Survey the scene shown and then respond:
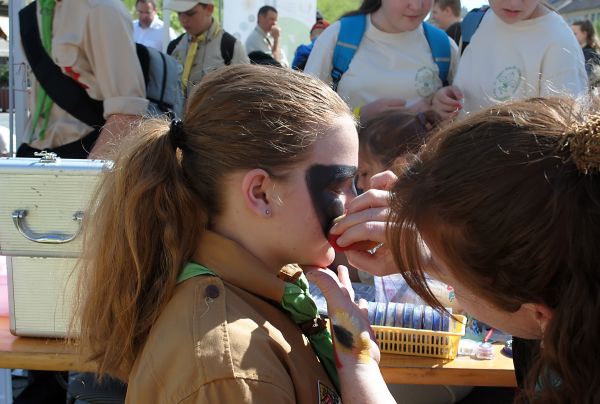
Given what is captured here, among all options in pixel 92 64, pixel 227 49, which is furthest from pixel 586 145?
pixel 227 49

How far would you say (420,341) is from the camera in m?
1.84

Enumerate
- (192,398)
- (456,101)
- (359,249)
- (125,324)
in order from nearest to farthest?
(192,398) < (125,324) < (359,249) < (456,101)

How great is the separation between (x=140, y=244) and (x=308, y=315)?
0.39 m

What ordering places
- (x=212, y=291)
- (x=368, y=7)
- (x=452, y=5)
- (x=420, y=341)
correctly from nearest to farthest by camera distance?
(x=212, y=291), (x=420, y=341), (x=368, y=7), (x=452, y=5)

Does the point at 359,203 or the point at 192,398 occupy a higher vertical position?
the point at 359,203

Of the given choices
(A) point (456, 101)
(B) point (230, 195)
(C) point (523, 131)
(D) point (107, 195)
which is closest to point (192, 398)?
(B) point (230, 195)

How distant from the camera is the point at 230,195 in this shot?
140 cm

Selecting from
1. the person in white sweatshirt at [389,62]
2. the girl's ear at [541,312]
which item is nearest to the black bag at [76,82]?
the person in white sweatshirt at [389,62]

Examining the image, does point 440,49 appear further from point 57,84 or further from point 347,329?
point 347,329

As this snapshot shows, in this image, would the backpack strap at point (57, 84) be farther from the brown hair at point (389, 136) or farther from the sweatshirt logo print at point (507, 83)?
the sweatshirt logo print at point (507, 83)

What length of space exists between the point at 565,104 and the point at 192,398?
2.61ft

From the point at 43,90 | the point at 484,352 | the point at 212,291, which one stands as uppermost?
the point at 212,291

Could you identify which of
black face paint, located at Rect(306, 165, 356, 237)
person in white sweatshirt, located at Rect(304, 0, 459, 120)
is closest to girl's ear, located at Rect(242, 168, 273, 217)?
black face paint, located at Rect(306, 165, 356, 237)

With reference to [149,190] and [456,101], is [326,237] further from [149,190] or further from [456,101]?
Answer: [456,101]
